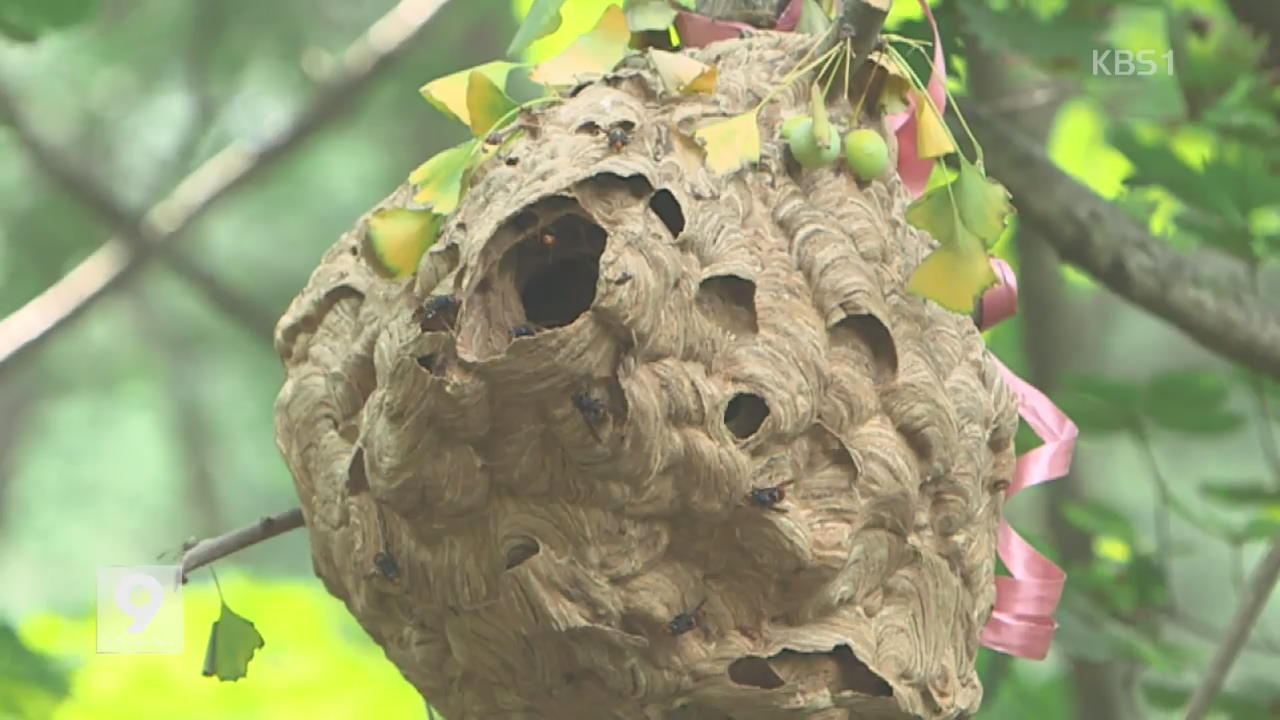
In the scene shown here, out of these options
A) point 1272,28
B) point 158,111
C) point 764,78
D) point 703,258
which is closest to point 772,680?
point 703,258

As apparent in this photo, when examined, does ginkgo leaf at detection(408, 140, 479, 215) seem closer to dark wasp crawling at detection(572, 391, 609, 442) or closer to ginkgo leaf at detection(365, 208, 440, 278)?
ginkgo leaf at detection(365, 208, 440, 278)

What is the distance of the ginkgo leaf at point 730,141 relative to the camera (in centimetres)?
68

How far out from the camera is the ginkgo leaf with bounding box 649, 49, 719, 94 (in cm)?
73

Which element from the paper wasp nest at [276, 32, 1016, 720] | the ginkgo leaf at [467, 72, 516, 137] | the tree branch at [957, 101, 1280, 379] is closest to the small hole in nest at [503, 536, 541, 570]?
the paper wasp nest at [276, 32, 1016, 720]

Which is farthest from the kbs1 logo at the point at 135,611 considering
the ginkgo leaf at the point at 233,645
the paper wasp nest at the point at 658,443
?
the paper wasp nest at the point at 658,443

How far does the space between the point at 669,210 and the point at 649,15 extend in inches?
7.5

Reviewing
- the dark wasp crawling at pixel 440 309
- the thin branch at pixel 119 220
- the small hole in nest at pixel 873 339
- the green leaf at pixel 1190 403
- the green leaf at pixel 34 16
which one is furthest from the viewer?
the thin branch at pixel 119 220

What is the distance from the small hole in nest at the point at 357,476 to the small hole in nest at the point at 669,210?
0.61 ft

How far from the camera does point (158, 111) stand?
3609 mm

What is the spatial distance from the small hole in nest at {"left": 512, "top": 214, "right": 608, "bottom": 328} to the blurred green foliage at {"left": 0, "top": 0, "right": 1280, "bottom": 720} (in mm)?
290

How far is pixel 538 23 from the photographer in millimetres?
762

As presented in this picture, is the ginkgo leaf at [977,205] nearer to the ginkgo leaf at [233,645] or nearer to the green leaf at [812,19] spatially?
the green leaf at [812,19]

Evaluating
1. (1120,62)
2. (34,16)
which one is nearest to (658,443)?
(34,16)

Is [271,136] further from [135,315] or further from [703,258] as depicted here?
[135,315]
